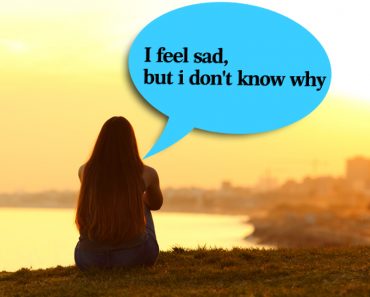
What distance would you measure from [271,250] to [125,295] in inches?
109

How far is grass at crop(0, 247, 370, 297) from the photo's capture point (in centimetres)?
561

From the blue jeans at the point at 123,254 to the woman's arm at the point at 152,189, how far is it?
0.13 m

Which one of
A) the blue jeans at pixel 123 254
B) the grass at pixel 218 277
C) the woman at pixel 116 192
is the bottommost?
the grass at pixel 218 277

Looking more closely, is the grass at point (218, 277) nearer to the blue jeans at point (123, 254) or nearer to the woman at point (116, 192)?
the blue jeans at point (123, 254)

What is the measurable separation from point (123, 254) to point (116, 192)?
0.62m

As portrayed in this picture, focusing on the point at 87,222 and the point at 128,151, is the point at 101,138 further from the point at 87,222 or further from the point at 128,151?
the point at 87,222

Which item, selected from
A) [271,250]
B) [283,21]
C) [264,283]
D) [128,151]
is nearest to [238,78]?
[283,21]

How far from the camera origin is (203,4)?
952 centimetres

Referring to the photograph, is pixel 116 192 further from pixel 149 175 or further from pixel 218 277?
pixel 218 277

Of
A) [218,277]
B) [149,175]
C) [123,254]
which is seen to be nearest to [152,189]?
[149,175]

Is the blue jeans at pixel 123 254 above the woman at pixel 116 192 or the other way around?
the other way around

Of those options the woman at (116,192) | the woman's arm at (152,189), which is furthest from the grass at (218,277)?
the woman's arm at (152,189)

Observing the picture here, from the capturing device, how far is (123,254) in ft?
21.5

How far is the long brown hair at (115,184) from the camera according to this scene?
6352mm
